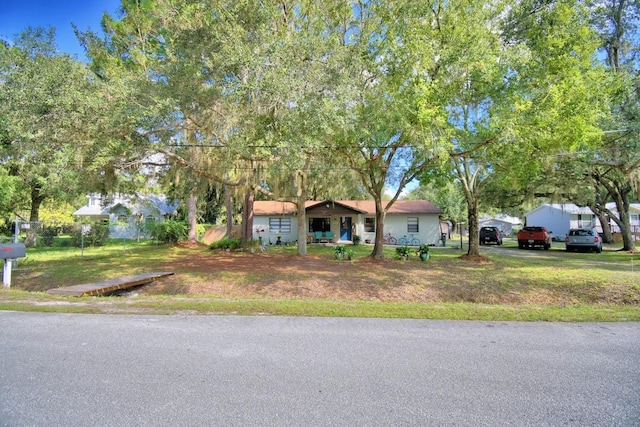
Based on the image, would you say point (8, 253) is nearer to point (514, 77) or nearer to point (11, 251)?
point (11, 251)

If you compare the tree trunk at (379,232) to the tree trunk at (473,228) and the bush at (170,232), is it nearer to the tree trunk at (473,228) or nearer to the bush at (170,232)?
the tree trunk at (473,228)

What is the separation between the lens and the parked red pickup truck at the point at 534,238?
2353cm

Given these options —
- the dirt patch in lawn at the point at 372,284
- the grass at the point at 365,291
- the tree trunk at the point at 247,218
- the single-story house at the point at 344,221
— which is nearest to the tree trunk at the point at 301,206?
the grass at the point at 365,291

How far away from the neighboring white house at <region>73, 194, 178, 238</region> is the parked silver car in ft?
92.1

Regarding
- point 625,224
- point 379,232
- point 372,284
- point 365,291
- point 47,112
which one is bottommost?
point 365,291

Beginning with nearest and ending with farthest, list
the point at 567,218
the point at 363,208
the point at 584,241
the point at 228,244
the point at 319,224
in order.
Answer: the point at 228,244 → the point at 584,241 → the point at 363,208 → the point at 319,224 → the point at 567,218

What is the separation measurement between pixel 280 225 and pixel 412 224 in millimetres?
10238

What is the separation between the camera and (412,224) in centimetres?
2700

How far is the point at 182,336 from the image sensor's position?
502cm

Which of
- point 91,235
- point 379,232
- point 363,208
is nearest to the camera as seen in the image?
point 379,232

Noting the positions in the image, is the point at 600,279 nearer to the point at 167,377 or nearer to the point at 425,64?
the point at 425,64

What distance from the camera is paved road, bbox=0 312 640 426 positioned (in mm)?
2873

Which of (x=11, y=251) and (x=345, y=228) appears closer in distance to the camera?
(x=11, y=251)

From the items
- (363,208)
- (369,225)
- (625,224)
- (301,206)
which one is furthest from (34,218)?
(625,224)
